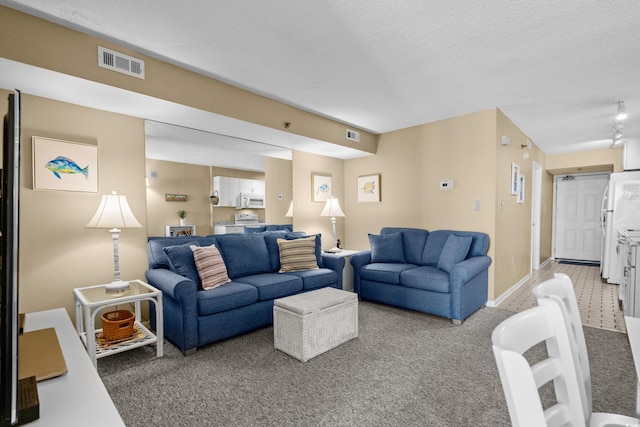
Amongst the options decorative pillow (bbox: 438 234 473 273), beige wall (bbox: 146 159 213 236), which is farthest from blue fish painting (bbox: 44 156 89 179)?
decorative pillow (bbox: 438 234 473 273)

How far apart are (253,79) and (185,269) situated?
1.91 meters

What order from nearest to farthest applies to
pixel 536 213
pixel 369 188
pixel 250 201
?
pixel 250 201 < pixel 369 188 < pixel 536 213

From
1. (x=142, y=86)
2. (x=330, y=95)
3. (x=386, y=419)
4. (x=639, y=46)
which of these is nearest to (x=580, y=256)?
(x=639, y=46)

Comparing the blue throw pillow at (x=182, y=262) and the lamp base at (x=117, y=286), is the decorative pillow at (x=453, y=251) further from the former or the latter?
the lamp base at (x=117, y=286)

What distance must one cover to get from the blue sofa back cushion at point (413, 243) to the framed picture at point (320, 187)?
1.40 m

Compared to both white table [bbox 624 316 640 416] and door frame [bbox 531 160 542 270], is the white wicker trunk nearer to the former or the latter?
white table [bbox 624 316 640 416]

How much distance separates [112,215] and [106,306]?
718 millimetres

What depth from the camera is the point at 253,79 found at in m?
3.05

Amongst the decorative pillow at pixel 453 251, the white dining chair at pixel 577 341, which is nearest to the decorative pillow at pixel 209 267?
the decorative pillow at pixel 453 251

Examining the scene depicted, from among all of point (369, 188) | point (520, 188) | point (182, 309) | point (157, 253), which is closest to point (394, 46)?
point (182, 309)

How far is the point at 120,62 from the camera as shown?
7.91ft

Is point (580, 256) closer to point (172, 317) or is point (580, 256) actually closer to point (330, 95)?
point (330, 95)

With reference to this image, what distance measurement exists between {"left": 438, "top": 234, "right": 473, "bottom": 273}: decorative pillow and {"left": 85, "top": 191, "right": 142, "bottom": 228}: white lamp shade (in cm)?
313

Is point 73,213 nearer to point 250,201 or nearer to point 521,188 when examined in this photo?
point 250,201
